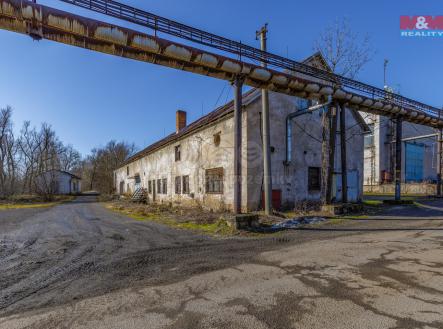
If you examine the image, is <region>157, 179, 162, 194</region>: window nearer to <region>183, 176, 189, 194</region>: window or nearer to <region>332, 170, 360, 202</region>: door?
<region>183, 176, 189, 194</region>: window

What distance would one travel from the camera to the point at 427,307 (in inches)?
122

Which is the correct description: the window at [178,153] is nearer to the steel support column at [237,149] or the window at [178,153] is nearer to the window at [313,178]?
the window at [313,178]

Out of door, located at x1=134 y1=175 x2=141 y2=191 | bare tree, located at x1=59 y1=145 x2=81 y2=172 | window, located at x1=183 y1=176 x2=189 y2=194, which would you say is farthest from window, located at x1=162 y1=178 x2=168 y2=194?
bare tree, located at x1=59 y1=145 x2=81 y2=172

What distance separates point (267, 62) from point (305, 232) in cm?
651

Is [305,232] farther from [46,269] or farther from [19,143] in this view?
[19,143]

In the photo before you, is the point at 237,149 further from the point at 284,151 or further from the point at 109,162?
the point at 109,162

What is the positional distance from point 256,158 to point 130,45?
7636 millimetres

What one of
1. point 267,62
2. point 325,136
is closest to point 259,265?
point 267,62

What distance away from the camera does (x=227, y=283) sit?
159 inches

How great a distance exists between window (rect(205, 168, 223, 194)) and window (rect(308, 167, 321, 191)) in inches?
206

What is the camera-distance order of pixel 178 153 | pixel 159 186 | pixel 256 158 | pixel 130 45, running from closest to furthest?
pixel 130 45, pixel 256 158, pixel 178 153, pixel 159 186

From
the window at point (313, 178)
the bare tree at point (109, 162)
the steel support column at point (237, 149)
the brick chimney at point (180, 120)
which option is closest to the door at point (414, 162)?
the window at point (313, 178)

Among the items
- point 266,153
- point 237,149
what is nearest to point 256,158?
point 266,153

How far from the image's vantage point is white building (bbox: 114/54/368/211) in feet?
41.4
